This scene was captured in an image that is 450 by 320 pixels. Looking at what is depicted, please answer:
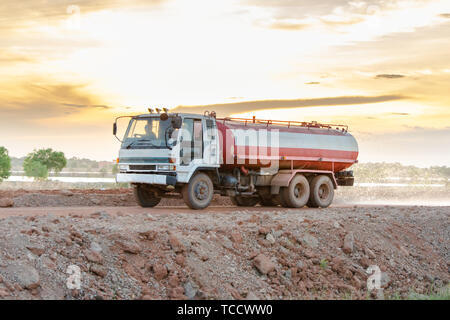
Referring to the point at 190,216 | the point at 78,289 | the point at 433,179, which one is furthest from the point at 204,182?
the point at 433,179

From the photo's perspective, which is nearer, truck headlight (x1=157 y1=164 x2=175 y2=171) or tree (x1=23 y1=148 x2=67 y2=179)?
truck headlight (x1=157 y1=164 x2=175 y2=171)

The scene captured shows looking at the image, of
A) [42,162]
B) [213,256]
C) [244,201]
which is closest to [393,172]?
[42,162]

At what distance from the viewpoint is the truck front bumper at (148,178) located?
766 inches

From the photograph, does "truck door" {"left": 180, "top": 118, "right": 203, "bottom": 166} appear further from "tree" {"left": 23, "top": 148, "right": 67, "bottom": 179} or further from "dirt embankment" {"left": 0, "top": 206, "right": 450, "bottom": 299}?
"tree" {"left": 23, "top": 148, "right": 67, "bottom": 179}

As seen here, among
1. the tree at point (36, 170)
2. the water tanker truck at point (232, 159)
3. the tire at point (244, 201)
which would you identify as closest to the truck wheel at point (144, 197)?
the water tanker truck at point (232, 159)

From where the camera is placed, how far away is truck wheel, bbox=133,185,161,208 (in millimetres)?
21609

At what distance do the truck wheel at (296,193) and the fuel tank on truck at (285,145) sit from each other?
0.62m

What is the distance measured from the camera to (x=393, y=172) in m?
69.5

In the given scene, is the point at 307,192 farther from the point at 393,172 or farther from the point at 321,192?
the point at 393,172

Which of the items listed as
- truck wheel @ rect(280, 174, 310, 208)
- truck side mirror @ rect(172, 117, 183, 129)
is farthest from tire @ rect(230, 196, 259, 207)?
truck side mirror @ rect(172, 117, 183, 129)

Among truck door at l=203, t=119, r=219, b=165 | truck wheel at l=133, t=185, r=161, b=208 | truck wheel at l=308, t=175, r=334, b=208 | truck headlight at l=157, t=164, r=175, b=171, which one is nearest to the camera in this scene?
truck headlight at l=157, t=164, r=175, b=171

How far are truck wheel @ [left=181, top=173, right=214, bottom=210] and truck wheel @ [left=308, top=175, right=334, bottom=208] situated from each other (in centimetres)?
550
